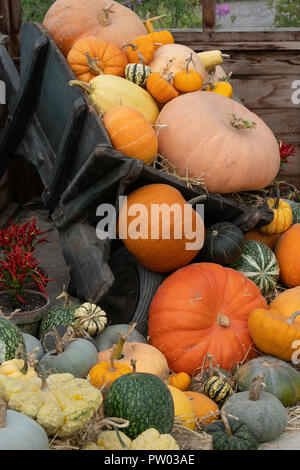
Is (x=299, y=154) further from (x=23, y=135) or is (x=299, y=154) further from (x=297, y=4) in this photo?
(x=23, y=135)

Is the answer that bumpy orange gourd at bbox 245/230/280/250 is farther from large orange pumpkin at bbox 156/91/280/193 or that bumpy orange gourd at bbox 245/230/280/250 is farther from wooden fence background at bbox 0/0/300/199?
wooden fence background at bbox 0/0/300/199

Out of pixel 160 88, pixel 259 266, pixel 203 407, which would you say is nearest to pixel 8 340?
pixel 203 407

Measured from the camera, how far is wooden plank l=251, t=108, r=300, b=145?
5996 millimetres

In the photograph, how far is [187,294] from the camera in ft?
12.0

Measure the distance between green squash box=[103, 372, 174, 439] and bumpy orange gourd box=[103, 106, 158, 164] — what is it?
1.50 metres

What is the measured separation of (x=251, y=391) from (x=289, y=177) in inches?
139

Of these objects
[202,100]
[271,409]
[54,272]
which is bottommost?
[54,272]

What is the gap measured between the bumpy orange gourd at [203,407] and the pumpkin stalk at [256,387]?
0.19 m

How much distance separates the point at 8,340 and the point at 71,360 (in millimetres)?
307

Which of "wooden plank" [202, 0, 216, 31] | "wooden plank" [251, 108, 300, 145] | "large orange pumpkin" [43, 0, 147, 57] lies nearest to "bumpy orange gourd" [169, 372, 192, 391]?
"large orange pumpkin" [43, 0, 147, 57]

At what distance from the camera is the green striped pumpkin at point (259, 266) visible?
Result: 4102 mm

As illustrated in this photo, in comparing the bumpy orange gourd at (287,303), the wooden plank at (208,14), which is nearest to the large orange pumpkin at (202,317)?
the bumpy orange gourd at (287,303)

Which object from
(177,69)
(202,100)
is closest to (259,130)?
(202,100)

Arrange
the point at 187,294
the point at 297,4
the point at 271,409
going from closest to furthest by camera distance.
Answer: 1. the point at 271,409
2. the point at 187,294
3. the point at 297,4
